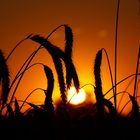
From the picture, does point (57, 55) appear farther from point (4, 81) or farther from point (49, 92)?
point (4, 81)

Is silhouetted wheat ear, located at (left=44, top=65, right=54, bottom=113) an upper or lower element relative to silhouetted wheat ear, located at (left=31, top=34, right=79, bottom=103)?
lower

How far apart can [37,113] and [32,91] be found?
3.89 ft

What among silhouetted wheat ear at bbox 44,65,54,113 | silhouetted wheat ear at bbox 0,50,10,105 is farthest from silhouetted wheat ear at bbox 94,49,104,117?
silhouetted wheat ear at bbox 0,50,10,105

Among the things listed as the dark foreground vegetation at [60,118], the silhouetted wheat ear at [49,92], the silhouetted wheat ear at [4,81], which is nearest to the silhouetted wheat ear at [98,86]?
the dark foreground vegetation at [60,118]

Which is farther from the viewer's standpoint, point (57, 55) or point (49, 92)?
point (57, 55)

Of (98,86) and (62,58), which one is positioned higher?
(62,58)

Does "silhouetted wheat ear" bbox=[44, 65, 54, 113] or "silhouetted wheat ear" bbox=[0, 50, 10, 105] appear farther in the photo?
"silhouetted wheat ear" bbox=[0, 50, 10, 105]

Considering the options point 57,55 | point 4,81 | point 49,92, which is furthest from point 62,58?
point 4,81

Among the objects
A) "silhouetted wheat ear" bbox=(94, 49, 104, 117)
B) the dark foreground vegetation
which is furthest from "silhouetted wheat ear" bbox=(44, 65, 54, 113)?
"silhouetted wheat ear" bbox=(94, 49, 104, 117)

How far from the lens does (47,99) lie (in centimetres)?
253

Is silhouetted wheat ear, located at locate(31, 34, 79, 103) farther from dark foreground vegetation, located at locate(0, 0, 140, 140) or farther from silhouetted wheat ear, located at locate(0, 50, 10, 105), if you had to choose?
silhouetted wheat ear, located at locate(0, 50, 10, 105)

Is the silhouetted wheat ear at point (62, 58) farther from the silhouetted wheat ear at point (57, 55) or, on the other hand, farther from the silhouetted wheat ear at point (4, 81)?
the silhouetted wheat ear at point (4, 81)

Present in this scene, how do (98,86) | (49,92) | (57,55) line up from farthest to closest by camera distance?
1. (98,86)
2. (57,55)
3. (49,92)

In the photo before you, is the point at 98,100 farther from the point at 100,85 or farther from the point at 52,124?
the point at 52,124
